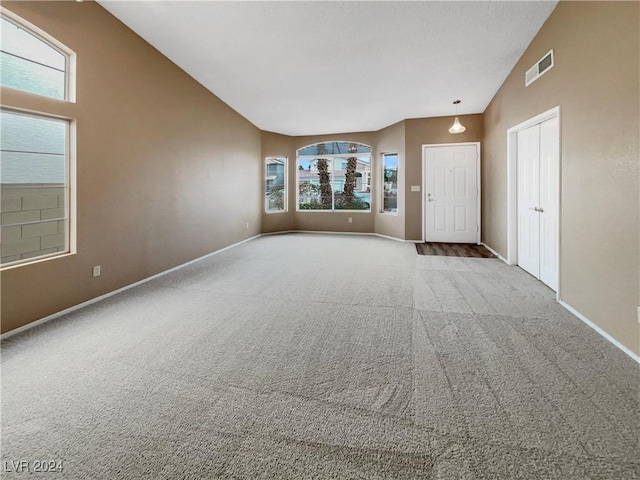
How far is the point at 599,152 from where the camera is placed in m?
2.34

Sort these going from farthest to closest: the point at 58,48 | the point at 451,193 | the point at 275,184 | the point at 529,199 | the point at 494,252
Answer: the point at 275,184 < the point at 451,193 < the point at 494,252 < the point at 529,199 < the point at 58,48

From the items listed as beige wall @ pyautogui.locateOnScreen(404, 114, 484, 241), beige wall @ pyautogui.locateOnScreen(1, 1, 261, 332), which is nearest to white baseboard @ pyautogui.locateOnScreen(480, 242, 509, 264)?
beige wall @ pyautogui.locateOnScreen(404, 114, 484, 241)

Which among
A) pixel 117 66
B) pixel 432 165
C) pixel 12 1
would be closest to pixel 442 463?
pixel 12 1

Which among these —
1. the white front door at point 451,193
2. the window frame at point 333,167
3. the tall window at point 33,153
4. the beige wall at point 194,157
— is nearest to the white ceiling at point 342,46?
the beige wall at point 194,157

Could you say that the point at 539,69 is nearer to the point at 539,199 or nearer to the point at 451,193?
the point at 539,199

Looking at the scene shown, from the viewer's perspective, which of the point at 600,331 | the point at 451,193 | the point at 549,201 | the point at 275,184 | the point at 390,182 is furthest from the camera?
the point at 275,184

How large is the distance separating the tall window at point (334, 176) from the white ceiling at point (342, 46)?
2.53 meters

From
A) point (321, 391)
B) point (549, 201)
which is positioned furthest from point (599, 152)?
point (321, 391)

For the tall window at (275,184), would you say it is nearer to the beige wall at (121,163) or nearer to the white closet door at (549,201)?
the beige wall at (121,163)

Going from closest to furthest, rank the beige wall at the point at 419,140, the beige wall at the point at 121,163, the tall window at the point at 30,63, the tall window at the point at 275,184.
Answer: the tall window at the point at 30,63 → the beige wall at the point at 121,163 → the beige wall at the point at 419,140 → the tall window at the point at 275,184

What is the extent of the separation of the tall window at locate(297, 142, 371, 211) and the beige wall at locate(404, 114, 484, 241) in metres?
1.50

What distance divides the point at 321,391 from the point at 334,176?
727cm

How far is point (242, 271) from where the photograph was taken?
4324mm

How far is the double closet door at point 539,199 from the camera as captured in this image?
3.33 meters
